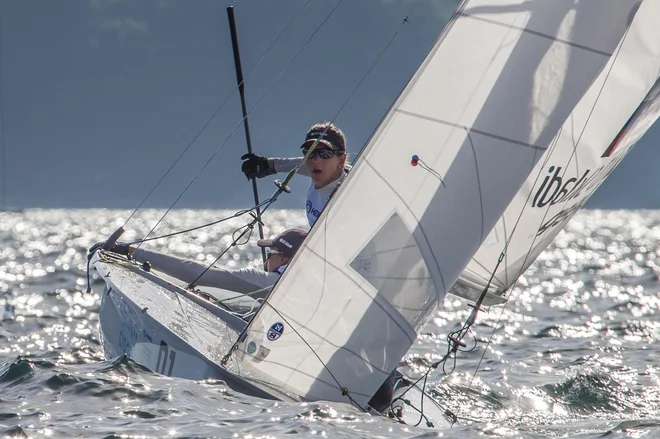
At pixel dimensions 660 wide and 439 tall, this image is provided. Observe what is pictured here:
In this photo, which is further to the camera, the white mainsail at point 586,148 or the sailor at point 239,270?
the sailor at point 239,270

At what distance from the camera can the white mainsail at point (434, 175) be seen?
16.2 ft

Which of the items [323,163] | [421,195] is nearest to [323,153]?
[323,163]

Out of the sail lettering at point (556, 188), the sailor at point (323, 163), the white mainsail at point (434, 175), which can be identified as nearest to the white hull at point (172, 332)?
the white mainsail at point (434, 175)

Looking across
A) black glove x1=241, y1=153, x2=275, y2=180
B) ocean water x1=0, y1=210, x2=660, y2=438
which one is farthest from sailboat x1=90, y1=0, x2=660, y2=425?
black glove x1=241, y1=153, x2=275, y2=180

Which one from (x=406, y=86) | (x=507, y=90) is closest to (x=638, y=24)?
(x=507, y=90)

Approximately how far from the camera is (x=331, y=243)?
495 cm

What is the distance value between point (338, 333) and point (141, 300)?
158cm

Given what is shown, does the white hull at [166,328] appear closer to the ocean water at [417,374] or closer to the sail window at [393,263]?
the ocean water at [417,374]

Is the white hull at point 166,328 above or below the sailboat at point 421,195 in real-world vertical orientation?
below

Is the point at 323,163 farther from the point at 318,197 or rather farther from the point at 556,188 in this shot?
the point at 556,188

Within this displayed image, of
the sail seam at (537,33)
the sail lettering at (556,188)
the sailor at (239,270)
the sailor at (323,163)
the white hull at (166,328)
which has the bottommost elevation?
the white hull at (166,328)

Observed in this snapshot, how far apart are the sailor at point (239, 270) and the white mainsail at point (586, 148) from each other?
4.26 feet

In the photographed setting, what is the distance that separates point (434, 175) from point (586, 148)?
1.54m

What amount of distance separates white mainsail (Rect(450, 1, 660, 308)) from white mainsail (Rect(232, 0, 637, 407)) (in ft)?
2.20
